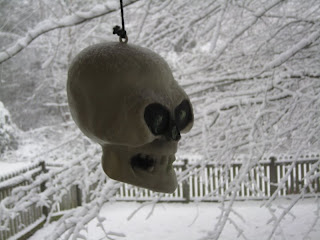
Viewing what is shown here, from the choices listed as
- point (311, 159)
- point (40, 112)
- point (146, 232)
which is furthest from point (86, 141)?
point (40, 112)

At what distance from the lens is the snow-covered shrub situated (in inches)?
377

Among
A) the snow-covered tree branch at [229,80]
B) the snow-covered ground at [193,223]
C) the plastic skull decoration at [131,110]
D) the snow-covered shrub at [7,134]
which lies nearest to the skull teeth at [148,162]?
the plastic skull decoration at [131,110]

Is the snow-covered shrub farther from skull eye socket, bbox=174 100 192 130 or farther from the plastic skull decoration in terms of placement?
skull eye socket, bbox=174 100 192 130

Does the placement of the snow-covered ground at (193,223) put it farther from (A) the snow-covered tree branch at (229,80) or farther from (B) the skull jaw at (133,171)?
(B) the skull jaw at (133,171)

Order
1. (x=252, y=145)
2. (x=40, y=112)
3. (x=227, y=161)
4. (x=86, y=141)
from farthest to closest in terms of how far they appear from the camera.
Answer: (x=40, y=112) < (x=86, y=141) < (x=227, y=161) < (x=252, y=145)

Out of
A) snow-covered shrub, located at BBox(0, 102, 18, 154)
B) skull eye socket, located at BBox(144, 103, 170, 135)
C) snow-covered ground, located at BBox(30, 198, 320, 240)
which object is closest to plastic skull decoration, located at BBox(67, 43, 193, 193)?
skull eye socket, located at BBox(144, 103, 170, 135)

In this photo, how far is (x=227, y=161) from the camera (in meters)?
2.88

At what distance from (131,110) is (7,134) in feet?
34.8

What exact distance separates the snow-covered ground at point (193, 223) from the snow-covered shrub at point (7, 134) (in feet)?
14.5

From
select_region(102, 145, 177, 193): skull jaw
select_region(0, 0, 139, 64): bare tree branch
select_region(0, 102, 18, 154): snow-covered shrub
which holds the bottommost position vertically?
select_region(0, 102, 18, 154): snow-covered shrub

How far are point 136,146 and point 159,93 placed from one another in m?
0.13

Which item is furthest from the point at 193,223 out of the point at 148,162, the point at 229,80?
the point at 148,162

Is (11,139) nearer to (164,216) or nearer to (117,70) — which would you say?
(164,216)

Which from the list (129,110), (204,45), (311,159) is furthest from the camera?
(311,159)
